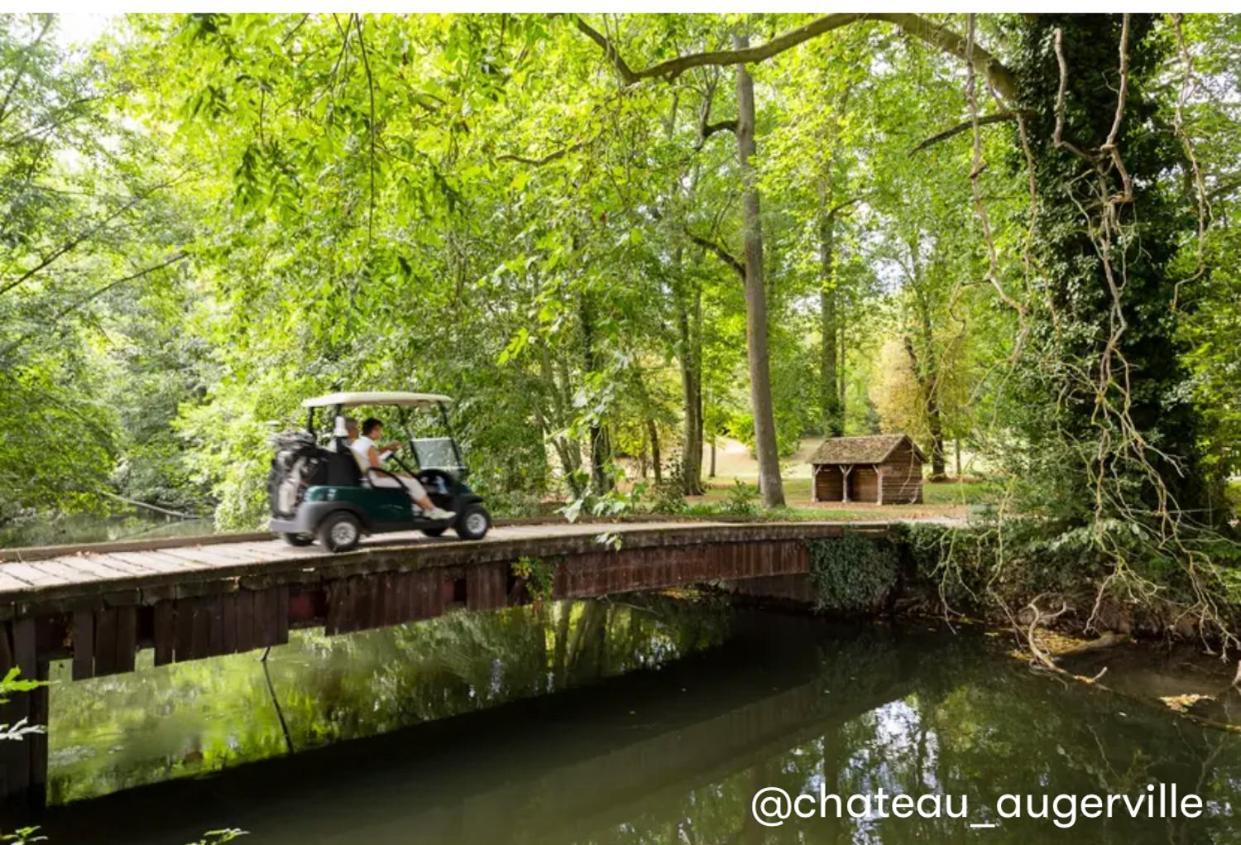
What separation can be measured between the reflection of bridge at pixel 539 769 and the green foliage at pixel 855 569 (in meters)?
2.08

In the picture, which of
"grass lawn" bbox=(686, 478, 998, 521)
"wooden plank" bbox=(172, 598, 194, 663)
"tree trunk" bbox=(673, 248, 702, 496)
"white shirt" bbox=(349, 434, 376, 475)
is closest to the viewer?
"wooden plank" bbox=(172, 598, 194, 663)

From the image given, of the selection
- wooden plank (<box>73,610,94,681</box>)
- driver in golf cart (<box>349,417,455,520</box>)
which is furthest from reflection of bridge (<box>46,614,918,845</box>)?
driver in golf cart (<box>349,417,455,520</box>)

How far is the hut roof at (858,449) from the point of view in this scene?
Result: 19734 millimetres

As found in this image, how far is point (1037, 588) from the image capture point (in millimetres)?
10641

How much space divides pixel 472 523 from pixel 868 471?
14.5 meters

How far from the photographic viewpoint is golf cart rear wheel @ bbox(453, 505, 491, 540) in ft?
27.7

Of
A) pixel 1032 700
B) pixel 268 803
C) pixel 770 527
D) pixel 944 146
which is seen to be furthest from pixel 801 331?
pixel 268 803

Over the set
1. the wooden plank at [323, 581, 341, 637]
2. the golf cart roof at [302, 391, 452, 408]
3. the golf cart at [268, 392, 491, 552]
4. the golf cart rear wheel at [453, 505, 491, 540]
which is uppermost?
the golf cart roof at [302, 391, 452, 408]

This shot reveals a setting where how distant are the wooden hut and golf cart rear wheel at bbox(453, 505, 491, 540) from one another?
13.4 metres

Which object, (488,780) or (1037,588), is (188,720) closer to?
(488,780)

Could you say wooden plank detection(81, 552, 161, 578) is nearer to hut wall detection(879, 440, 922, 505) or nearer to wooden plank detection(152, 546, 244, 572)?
wooden plank detection(152, 546, 244, 572)

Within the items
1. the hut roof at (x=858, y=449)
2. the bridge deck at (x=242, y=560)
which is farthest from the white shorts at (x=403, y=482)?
the hut roof at (x=858, y=449)

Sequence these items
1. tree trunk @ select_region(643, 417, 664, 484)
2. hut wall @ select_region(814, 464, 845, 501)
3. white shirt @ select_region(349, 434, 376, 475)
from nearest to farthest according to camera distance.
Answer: white shirt @ select_region(349, 434, 376, 475) < tree trunk @ select_region(643, 417, 664, 484) < hut wall @ select_region(814, 464, 845, 501)

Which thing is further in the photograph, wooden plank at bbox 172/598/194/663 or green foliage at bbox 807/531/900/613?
green foliage at bbox 807/531/900/613
